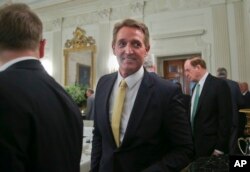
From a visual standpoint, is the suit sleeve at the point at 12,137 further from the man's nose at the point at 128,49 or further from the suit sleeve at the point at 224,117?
the suit sleeve at the point at 224,117

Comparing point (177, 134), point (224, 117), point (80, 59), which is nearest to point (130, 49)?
point (177, 134)

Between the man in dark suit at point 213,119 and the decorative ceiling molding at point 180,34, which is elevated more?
the decorative ceiling molding at point 180,34

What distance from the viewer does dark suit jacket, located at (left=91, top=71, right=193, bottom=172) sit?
1.52m

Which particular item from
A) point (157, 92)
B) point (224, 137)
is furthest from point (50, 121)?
point (224, 137)

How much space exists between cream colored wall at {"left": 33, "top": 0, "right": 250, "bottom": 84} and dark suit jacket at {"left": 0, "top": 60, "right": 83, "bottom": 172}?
6182mm

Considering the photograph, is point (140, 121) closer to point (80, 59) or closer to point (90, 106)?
point (90, 106)

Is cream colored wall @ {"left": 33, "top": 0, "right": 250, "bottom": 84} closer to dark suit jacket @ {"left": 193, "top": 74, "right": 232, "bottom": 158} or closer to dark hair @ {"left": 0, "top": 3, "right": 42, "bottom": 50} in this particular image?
dark suit jacket @ {"left": 193, "top": 74, "right": 232, "bottom": 158}

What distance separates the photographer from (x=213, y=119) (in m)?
2.94

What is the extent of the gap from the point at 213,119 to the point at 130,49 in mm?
1661

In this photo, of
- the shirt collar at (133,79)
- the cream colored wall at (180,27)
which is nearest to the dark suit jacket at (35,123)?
the shirt collar at (133,79)

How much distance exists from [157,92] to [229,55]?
6576 millimetres

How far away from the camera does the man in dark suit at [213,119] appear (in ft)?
9.34

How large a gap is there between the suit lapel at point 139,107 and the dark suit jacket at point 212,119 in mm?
1471

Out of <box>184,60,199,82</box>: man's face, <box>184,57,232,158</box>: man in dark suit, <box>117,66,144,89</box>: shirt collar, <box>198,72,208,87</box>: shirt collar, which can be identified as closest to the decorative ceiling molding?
<box>184,60,199,82</box>: man's face
